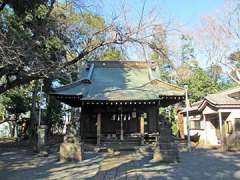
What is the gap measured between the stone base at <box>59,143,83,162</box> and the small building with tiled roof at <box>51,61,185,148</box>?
4.98m

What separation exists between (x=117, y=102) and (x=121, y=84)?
319 cm

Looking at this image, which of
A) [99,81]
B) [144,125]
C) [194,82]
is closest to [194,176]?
[144,125]

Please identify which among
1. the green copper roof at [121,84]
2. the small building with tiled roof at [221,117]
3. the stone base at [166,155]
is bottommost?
the stone base at [166,155]

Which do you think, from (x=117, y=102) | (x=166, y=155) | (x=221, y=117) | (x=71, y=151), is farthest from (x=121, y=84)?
(x=166, y=155)

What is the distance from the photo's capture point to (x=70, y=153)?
46.0ft

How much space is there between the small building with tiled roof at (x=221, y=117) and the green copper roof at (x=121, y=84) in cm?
251

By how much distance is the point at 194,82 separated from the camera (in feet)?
106

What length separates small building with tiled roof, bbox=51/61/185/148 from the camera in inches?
760

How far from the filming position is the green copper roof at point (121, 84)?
771 inches

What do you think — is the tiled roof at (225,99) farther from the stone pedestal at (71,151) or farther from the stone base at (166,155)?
the stone pedestal at (71,151)

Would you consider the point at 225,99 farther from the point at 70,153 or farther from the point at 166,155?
the point at 70,153

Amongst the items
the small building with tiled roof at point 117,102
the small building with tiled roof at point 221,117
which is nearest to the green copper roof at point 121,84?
the small building with tiled roof at point 117,102

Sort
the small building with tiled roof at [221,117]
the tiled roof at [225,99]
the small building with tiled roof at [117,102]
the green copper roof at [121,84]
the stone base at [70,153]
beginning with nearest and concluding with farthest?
the stone base at [70,153]
the small building with tiled roof at [117,102]
the small building with tiled roof at [221,117]
the green copper roof at [121,84]
the tiled roof at [225,99]

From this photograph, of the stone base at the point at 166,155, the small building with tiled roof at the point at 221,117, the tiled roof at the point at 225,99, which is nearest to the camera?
the stone base at the point at 166,155
